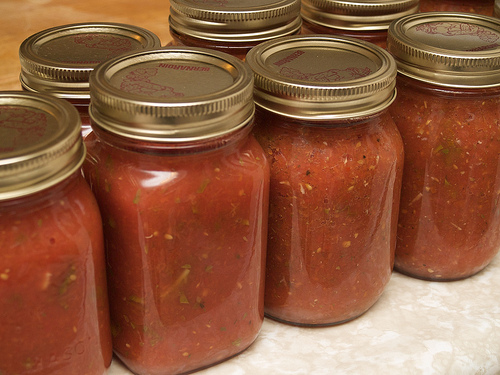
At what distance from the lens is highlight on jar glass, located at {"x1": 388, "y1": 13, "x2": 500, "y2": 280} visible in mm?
950

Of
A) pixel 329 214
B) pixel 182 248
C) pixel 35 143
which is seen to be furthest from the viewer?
pixel 329 214

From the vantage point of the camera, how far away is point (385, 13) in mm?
1135

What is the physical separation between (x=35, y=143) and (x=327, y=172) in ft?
1.25

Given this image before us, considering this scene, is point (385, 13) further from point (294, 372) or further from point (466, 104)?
point (294, 372)

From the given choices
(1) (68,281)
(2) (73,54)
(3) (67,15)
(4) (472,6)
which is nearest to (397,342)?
(1) (68,281)

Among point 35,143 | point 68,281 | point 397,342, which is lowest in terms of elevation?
point 397,342

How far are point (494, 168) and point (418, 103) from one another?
169 mm

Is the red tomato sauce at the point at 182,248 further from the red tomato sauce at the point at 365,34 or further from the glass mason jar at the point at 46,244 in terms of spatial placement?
the red tomato sauce at the point at 365,34

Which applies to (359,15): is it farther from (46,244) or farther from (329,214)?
(46,244)

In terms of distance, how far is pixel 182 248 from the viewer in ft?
2.56

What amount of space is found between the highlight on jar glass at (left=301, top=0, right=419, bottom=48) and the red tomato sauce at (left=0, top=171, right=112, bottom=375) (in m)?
0.60

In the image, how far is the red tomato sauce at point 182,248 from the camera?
746 millimetres

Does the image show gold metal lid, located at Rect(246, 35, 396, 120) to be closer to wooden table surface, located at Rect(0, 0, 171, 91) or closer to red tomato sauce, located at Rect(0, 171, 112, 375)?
red tomato sauce, located at Rect(0, 171, 112, 375)

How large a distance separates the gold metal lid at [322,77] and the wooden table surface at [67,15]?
0.73 m
